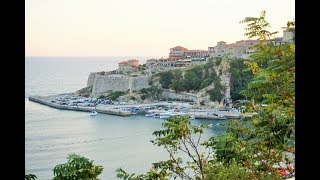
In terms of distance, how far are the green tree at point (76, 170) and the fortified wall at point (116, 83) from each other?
14.7 m

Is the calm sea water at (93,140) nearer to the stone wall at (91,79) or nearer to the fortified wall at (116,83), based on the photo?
the fortified wall at (116,83)

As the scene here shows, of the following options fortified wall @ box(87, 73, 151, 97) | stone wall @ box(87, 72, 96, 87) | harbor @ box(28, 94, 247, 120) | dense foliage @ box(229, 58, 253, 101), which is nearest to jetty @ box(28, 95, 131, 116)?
harbor @ box(28, 94, 247, 120)

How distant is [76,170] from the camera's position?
206 cm

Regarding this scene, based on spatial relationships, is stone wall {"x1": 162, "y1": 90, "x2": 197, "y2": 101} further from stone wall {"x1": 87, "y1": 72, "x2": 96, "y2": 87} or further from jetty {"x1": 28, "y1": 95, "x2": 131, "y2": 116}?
stone wall {"x1": 87, "y1": 72, "x2": 96, "y2": 87}

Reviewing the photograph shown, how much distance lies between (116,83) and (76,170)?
15.6 m

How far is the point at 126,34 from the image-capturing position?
58.3 feet

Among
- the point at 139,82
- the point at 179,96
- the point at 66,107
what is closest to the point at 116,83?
the point at 139,82

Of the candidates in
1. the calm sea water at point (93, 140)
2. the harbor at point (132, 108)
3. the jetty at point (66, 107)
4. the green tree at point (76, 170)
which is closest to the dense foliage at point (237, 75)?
the harbor at point (132, 108)

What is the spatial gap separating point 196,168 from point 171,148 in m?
0.19

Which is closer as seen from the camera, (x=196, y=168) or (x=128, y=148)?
(x=196, y=168)

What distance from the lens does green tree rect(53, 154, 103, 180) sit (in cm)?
200

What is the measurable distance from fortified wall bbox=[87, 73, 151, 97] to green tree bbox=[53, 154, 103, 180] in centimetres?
1467
